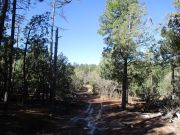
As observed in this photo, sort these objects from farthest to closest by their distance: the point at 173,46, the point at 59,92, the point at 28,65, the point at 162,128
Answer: the point at 59,92 → the point at 28,65 → the point at 173,46 → the point at 162,128

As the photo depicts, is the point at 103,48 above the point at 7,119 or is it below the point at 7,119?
above

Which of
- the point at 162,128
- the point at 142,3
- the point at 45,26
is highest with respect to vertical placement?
the point at 142,3

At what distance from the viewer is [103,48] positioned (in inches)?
1409

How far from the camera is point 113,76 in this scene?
37.5 meters

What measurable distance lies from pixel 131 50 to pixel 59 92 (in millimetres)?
21454

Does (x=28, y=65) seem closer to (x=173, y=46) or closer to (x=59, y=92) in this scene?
(x=59, y=92)

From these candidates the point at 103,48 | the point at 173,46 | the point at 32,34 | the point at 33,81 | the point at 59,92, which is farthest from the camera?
the point at 59,92

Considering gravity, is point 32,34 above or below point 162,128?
above

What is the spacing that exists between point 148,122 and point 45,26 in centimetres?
1679

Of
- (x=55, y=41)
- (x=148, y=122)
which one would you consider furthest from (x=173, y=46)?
(x=55, y=41)

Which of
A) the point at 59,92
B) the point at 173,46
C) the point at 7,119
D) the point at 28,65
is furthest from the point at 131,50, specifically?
the point at 59,92

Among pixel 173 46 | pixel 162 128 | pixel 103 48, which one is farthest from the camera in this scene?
pixel 103 48

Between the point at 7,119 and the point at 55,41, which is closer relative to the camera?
the point at 7,119

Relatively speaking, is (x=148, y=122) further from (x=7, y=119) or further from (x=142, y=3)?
(x=142, y=3)
